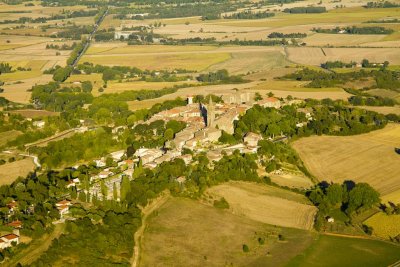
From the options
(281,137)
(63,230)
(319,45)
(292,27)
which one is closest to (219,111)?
(281,137)

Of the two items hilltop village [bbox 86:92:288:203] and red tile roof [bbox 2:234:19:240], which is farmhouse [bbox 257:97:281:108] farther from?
red tile roof [bbox 2:234:19:240]

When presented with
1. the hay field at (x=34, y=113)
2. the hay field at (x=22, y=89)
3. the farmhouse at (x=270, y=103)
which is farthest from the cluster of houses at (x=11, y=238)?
the hay field at (x=22, y=89)

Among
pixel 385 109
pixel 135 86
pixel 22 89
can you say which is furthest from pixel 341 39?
pixel 22 89

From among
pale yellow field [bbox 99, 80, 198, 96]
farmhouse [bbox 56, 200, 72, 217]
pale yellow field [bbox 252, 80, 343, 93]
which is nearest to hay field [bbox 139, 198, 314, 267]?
farmhouse [bbox 56, 200, 72, 217]

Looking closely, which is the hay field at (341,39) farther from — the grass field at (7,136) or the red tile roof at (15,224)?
the red tile roof at (15,224)

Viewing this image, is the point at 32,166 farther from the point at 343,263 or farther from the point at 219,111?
the point at 343,263

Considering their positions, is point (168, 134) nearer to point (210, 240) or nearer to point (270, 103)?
point (270, 103)
